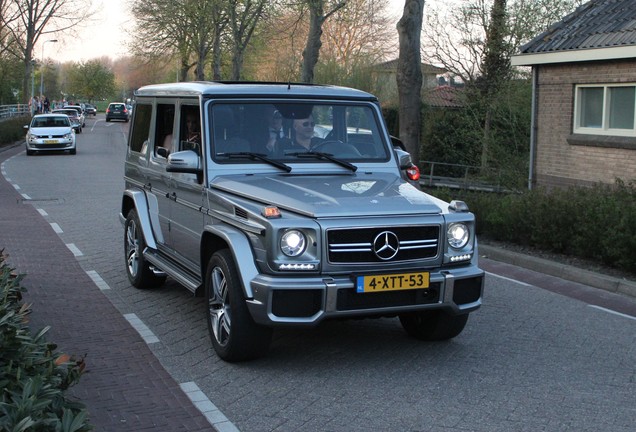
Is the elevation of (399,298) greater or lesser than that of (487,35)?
lesser

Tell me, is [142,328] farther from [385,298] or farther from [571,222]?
[571,222]

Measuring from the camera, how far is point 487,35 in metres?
33.4

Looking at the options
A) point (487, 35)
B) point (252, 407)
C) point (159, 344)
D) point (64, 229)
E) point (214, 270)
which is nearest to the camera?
point (252, 407)

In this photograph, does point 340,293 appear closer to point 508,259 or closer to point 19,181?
point 508,259

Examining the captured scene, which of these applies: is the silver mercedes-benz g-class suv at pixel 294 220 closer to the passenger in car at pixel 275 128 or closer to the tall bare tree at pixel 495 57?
the passenger in car at pixel 275 128

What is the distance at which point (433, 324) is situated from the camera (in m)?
6.73

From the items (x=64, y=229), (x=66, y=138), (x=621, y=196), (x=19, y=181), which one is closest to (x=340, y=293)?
(x=621, y=196)

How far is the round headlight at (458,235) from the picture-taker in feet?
20.4

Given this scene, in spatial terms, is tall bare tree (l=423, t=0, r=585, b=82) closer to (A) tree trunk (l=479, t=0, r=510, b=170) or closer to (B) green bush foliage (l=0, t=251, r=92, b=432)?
(A) tree trunk (l=479, t=0, r=510, b=170)

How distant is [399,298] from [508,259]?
533 cm

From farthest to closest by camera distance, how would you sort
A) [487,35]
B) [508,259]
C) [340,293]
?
[487,35], [508,259], [340,293]

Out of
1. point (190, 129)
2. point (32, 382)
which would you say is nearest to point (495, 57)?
point (190, 129)

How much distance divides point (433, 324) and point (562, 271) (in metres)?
3.77

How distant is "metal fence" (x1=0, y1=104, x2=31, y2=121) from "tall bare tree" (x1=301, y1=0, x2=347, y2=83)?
2671 cm
